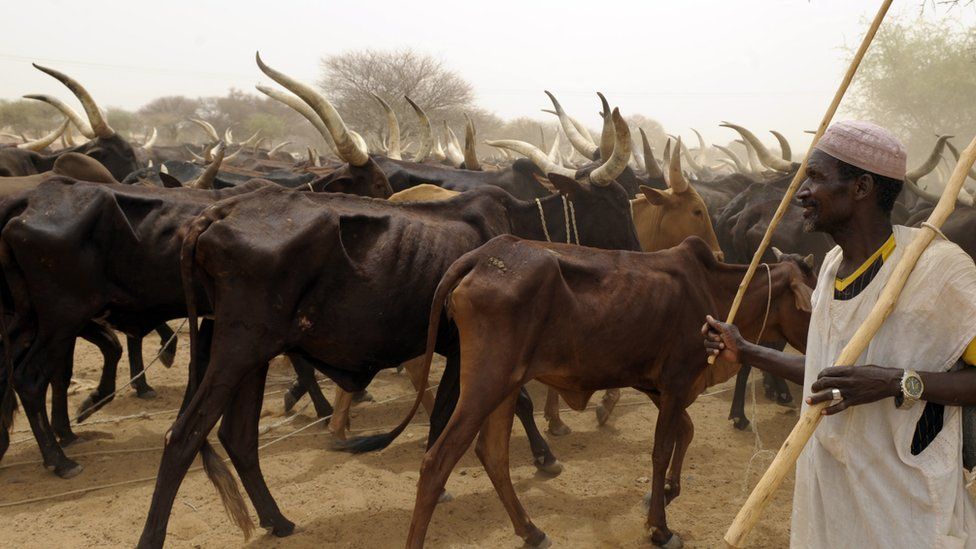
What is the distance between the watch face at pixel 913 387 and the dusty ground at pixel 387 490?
100 inches

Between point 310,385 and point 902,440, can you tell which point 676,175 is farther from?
point 902,440

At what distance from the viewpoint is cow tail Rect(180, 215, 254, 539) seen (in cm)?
390

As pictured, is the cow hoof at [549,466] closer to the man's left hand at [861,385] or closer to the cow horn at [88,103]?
the man's left hand at [861,385]

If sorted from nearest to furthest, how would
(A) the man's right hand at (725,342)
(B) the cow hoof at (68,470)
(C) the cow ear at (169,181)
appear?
(A) the man's right hand at (725,342), (B) the cow hoof at (68,470), (C) the cow ear at (169,181)

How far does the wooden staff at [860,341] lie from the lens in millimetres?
2006

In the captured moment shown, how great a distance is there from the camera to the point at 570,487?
16.5 ft

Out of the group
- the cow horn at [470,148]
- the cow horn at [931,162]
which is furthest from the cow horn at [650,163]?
the cow horn at [931,162]

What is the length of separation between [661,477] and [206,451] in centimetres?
251

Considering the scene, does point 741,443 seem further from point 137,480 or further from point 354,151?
point 137,480

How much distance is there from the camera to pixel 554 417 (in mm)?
5973

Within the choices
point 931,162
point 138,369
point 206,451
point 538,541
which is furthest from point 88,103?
point 931,162

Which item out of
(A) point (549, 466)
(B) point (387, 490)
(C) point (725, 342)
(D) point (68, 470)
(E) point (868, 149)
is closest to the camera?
(E) point (868, 149)

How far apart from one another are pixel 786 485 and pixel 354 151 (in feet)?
13.6

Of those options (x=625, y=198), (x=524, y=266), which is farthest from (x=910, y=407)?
(x=625, y=198)
